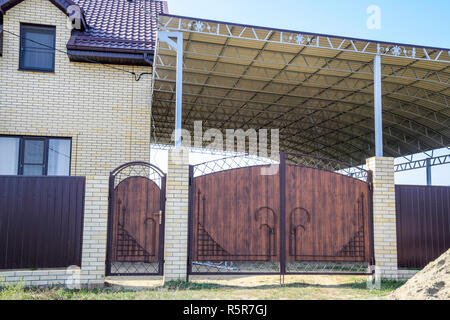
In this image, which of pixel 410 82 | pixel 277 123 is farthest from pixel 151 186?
pixel 277 123

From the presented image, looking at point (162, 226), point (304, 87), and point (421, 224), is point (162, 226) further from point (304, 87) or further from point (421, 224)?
point (304, 87)

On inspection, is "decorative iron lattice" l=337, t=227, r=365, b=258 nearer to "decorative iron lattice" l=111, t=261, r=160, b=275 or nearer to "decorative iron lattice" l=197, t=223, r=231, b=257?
"decorative iron lattice" l=197, t=223, r=231, b=257

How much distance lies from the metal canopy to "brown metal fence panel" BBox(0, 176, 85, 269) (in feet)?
14.3

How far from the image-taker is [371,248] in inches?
313

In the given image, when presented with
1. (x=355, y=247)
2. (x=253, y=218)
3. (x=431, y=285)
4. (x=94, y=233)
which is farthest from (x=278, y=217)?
(x=94, y=233)

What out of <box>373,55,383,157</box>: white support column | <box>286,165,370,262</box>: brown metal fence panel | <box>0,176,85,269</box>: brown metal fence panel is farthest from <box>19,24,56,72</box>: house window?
<box>373,55,383,157</box>: white support column

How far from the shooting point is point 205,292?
21.9 ft

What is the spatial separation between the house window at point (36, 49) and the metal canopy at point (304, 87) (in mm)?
2625

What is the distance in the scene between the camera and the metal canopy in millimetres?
10945

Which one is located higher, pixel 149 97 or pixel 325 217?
pixel 149 97

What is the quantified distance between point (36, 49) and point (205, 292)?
7.52m

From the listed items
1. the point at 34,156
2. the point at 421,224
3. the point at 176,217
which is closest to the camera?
the point at 176,217

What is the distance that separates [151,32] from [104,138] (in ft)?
11.3
